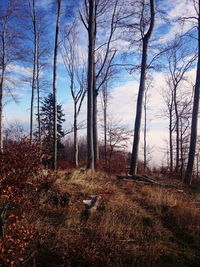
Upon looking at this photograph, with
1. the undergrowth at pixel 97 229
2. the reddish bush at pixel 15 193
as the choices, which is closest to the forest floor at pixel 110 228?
the undergrowth at pixel 97 229

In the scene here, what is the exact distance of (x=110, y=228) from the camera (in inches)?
158

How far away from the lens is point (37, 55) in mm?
15109

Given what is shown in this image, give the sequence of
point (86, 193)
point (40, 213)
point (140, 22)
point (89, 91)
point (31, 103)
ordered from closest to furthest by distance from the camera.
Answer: point (40, 213), point (86, 193), point (89, 91), point (140, 22), point (31, 103)

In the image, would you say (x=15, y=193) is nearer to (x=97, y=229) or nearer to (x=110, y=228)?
(x=97, y=229)

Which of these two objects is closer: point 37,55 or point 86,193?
point 86,193

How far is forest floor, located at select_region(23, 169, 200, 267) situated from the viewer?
331 cm

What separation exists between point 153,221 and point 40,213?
256 centimetres

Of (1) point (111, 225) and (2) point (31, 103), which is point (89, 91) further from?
(2) point (31, 103)

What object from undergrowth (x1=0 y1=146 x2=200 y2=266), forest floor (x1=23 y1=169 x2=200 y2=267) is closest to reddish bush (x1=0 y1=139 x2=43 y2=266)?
undergrowth (x1=0 y1=146 x2=200 y2=266)

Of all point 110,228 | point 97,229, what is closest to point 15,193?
point 97,229

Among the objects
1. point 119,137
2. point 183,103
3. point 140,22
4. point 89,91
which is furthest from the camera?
point 183,103

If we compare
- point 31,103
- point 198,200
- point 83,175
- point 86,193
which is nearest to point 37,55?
point 31,103

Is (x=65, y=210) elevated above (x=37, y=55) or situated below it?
below

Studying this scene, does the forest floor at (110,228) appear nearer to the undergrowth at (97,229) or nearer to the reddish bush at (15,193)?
the undergrowth at (97,229)
